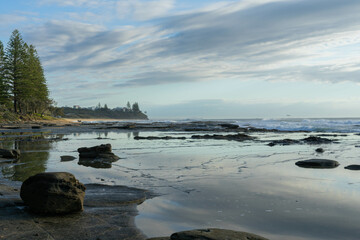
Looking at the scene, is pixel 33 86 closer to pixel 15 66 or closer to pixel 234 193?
pixel 15 66

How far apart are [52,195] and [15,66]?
7122 cm

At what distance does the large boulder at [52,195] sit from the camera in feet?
19.2

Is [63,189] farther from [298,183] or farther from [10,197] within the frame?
[298,183]

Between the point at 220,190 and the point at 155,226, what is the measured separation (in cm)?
304

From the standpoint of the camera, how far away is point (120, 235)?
4934 millimetres

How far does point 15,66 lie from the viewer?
6738cm

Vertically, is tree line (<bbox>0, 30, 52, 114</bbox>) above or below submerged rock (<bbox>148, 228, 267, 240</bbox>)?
above

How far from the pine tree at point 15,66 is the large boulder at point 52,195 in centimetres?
6944

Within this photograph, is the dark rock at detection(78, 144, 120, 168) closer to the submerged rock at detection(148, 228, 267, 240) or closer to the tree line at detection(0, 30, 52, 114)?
the submerged rock at detection(148, 228, 267, 240)

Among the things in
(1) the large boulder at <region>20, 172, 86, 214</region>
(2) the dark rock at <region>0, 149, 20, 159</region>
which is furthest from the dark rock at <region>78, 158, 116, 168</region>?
(1) the large boulder at <region>20, 172, 86, 214</region>

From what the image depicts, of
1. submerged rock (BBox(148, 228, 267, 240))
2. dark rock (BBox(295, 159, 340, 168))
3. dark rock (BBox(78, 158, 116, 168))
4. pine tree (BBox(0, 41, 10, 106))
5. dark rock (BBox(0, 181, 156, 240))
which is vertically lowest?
dark rock (BBox(78, 158, 116, 168))

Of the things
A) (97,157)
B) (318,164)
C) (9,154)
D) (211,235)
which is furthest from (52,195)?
(318,164)

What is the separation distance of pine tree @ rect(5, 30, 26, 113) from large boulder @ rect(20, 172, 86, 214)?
69441 millimetres

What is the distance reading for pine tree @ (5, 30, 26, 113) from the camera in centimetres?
6725
